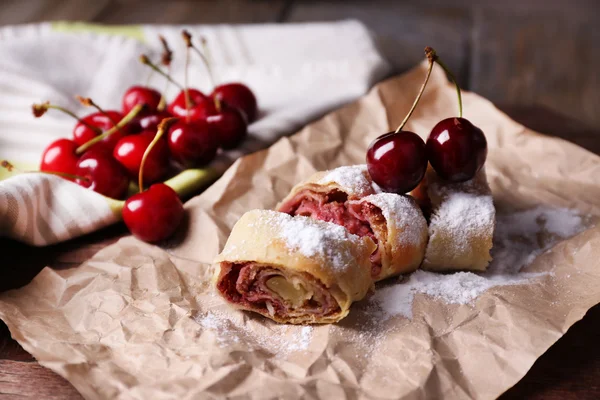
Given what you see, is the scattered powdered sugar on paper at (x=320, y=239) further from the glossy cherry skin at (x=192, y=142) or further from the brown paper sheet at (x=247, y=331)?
the glossy cherry skin at (x=192, y=142)

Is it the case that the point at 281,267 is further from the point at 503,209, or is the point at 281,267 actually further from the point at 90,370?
the point at 503,209

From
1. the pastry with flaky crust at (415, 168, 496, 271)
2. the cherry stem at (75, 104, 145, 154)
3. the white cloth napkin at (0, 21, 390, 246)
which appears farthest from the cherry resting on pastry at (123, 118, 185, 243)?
the pastry with flaky crust at (415, 168, 496, 271)

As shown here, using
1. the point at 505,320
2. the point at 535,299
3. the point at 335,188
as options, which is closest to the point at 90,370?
the point at 335,188

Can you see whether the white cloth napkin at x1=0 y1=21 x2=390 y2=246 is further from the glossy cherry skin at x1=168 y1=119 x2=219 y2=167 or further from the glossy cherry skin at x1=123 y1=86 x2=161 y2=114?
the glossy cherry skin at x1=123 y1=86 x2=161 y2=114

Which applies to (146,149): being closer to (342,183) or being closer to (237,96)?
(237,96)

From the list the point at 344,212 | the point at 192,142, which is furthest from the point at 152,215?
the point at 344,212
